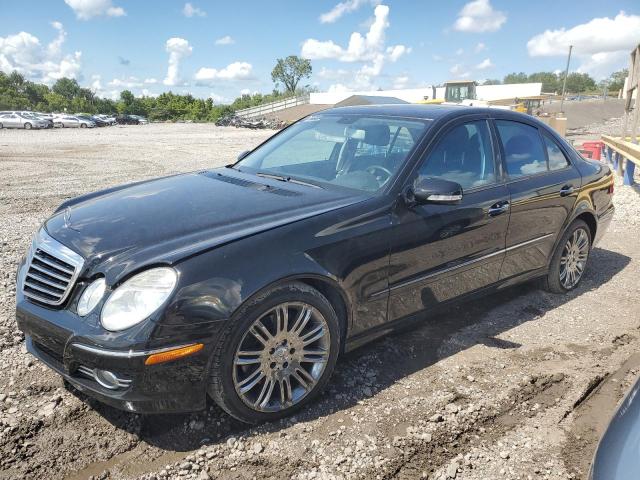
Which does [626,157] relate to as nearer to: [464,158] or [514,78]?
[464,158]

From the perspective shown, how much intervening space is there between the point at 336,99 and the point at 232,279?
63407 mm

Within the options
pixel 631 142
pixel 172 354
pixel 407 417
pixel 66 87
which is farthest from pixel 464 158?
pixel 66 87

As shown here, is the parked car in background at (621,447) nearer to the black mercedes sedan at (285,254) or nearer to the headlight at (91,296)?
the black mercedes sedan at (285,254)

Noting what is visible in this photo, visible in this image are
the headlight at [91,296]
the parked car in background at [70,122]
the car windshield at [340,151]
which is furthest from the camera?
the parked car in background at [70,122]

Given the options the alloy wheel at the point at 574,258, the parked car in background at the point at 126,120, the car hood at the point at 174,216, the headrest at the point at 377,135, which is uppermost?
the headrest at the point at 377,135

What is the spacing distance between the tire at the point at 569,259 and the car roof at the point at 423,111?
1201 millimetres

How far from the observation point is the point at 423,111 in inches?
153

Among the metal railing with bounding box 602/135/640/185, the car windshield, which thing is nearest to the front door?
the car windshield

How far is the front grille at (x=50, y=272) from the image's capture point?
260cm

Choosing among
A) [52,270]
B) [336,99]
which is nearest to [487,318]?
[52,270]

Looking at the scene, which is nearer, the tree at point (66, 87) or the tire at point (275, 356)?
the tire at point (275, 356)

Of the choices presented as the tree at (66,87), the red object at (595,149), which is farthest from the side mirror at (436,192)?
the tree at (66,87)

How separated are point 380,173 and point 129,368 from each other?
194 cm

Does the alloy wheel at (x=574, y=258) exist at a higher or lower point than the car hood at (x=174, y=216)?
lower
